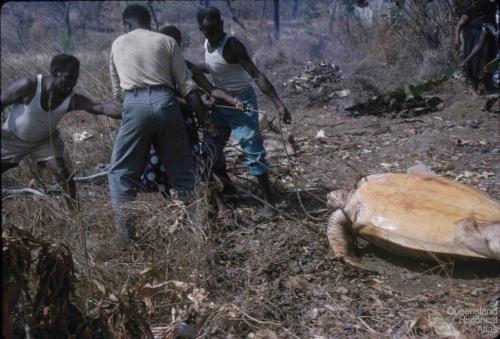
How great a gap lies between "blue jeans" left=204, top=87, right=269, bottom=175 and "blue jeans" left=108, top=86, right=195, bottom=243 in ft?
1.08

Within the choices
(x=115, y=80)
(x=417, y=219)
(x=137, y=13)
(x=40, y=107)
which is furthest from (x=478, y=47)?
(x=40, y=107)

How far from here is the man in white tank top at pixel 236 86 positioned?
3.71 metres

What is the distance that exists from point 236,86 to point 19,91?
1552 millimetres

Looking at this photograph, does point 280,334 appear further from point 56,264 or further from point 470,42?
point 470,42

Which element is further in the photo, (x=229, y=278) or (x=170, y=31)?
(x=170, y=31)

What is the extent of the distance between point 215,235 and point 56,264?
5.00ft

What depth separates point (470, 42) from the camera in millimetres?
6762

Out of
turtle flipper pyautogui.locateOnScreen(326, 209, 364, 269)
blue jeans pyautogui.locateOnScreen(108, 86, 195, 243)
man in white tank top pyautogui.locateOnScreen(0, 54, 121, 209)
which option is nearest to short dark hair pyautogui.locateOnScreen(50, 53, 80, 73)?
man in white tank top pyautogui.locateOnScreen(0, 54, 121, 209)

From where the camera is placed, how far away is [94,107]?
3.53m

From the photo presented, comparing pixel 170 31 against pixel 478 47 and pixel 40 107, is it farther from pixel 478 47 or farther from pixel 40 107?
pixel 478 47

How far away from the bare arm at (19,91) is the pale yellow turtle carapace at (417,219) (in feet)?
7.06

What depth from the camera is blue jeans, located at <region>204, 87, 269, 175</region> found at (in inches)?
150

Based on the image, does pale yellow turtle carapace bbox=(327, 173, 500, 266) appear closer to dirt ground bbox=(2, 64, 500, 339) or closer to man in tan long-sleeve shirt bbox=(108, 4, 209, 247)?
dirt ground bbox=(2, 64, 500, 339)

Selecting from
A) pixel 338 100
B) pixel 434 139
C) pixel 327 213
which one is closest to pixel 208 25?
pixel 327 213
